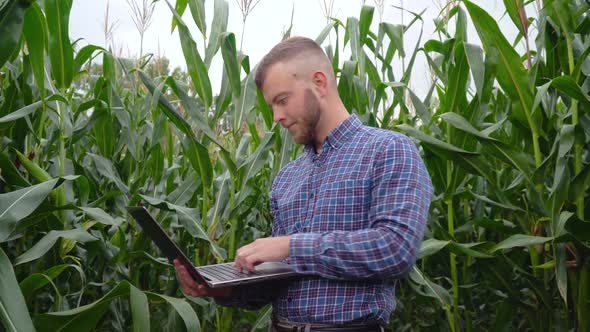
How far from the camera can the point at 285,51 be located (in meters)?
1.52

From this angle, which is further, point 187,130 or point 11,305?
point 187,130

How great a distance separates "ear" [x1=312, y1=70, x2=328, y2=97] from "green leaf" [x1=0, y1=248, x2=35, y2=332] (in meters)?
0.82

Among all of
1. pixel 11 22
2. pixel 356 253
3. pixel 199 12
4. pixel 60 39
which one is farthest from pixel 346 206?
pixel 199 12

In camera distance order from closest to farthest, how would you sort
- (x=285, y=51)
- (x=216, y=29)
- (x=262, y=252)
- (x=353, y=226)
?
1. (x=262, y=252)
2. (x=353, y=226)
3. (x=285, y=51)
4. (x=216, y=29)

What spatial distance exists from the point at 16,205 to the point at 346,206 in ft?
2.60

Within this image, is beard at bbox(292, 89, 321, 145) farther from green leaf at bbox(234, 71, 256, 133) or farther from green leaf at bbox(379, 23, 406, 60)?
green leaf at bbox(379, 23, 406, 60)

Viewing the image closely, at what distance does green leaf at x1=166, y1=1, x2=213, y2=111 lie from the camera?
2.14 metres

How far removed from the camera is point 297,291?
1434 millimetres

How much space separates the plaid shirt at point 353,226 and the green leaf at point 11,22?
29.9 inches

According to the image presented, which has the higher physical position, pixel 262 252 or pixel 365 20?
pixel 365 20

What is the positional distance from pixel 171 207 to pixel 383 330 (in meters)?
0.88

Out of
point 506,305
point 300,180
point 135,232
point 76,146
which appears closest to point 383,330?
point 300,180

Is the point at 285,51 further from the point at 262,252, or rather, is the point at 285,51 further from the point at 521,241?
the point at 521,241

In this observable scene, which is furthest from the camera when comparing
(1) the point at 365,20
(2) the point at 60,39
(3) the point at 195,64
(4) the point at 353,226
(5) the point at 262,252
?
(1) the point at 365,20
